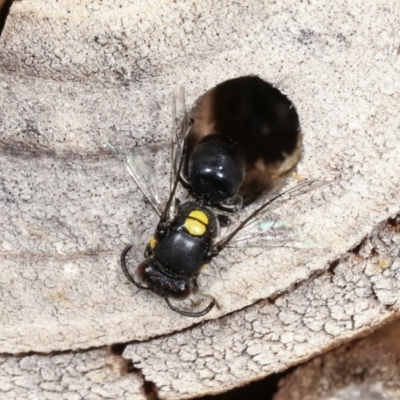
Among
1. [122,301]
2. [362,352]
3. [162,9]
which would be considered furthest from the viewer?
[362,352]

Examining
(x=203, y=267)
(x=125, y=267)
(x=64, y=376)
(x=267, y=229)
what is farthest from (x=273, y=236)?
(x=64, y=376)

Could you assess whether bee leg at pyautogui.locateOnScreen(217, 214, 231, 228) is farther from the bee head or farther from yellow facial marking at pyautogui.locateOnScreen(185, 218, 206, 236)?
the bee head

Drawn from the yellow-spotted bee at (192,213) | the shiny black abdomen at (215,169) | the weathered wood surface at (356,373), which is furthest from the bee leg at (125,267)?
the weathered wood surface at (356,373)

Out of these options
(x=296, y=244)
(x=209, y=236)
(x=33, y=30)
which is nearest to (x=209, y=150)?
(x=209, y=236)

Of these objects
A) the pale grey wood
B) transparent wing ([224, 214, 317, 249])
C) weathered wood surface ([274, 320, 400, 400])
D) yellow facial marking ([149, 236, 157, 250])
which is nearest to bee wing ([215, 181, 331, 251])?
transparent wing ([224, 214, 317, 249])

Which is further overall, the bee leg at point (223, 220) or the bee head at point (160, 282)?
the bee leg at point (223, 220)

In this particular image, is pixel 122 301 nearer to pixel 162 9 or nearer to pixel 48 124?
pixel 48 124

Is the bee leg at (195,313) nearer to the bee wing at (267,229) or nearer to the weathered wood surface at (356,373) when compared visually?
the bee wing at (267,229)
